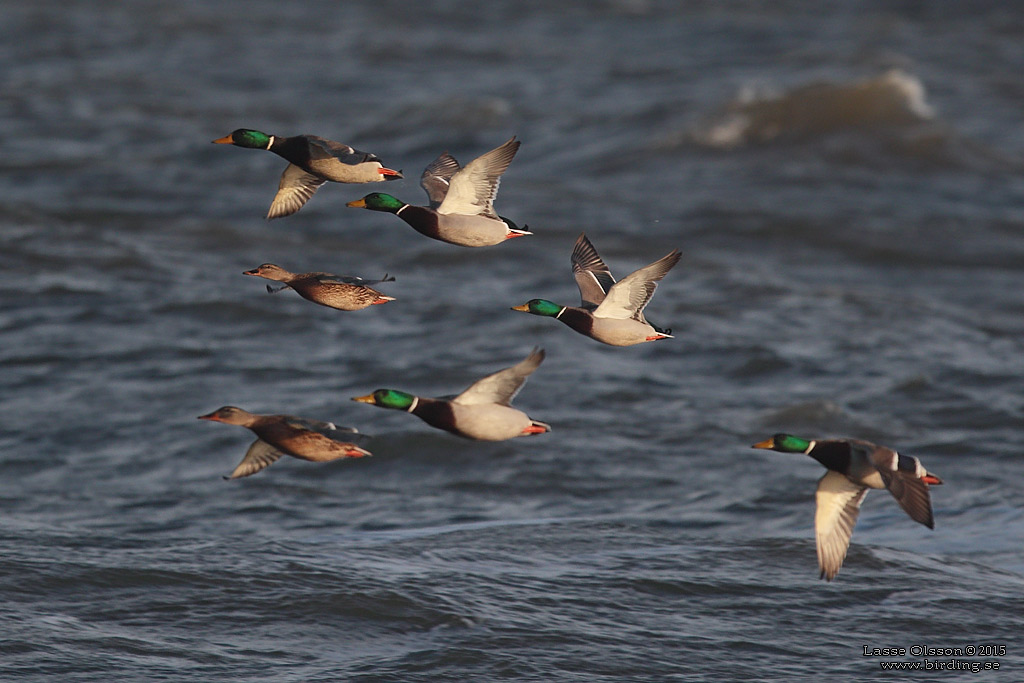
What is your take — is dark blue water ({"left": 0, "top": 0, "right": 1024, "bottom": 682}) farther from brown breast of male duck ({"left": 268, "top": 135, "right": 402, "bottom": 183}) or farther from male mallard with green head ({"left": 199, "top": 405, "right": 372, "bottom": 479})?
brown breast of male duck ({"left": 268, "top": 135, "right": 402, "bottom": 183})

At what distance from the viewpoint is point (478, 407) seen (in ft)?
18.9

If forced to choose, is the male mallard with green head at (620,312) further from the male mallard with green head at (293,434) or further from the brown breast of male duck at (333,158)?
the male mallard with green head at (293,434)

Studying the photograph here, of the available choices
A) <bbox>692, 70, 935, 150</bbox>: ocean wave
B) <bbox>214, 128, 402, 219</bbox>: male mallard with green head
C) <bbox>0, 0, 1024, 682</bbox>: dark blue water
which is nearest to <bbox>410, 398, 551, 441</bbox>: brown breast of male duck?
<bbox>214, 128, 402, 219</bbox>: male mallard with green head

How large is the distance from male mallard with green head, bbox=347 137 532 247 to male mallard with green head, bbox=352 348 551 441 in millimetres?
853

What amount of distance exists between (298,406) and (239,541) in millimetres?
2838

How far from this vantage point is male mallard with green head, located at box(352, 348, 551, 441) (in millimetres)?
5633

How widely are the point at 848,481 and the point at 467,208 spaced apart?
203 centimetres

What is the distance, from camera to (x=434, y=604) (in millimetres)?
9008

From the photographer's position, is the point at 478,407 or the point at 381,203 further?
the point at 381,203

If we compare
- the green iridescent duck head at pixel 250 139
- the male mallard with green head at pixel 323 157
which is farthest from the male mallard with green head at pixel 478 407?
the green iridescent duck head at pixel 250 139

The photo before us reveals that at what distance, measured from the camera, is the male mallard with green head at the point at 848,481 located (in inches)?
228

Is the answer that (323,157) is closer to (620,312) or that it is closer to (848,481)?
(620,312)

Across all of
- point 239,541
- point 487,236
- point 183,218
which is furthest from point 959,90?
point 487,236

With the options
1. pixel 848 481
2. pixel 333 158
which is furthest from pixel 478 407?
pixel 848 481
